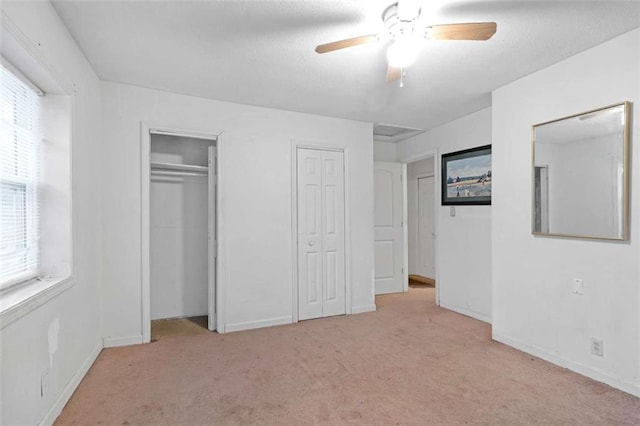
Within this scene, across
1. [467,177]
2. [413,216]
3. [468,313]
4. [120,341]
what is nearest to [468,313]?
[468,313]

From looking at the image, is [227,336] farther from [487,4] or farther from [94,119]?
[487,4]

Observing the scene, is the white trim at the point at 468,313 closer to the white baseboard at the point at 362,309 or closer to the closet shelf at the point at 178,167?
the white baseboard at the point at 362,309

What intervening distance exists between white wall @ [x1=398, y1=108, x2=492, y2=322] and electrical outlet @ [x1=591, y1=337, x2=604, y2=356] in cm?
140

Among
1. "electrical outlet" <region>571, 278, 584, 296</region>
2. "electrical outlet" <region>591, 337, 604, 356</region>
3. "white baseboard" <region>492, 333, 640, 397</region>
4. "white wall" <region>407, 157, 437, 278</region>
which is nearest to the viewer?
"white baseboard" <region>492, 333, 640, 397</region>

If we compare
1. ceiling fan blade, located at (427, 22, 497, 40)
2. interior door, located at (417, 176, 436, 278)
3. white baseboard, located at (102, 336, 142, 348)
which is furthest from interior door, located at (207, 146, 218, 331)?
interior door, located at (417, 176, 436, 278)

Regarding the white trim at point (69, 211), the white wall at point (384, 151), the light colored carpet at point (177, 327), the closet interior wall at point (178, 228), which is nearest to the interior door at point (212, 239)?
the light colored carpet at point (177, 327)

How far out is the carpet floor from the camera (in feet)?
6.86

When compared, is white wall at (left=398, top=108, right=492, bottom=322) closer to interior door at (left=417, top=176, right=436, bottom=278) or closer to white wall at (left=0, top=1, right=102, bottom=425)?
interior door at (left=417, top=176, right=436, bottom=278)

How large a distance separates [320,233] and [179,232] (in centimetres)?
172

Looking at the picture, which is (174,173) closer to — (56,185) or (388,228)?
(56,185)

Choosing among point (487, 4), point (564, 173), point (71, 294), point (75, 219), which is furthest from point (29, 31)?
point (564, 173)

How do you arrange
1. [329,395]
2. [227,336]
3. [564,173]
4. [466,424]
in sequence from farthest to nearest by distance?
1. [227,336]
2. [564,173]
3. [329,395]
4. [466,424]

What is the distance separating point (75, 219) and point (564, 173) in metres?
3.72

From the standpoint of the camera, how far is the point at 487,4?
2.01 m
